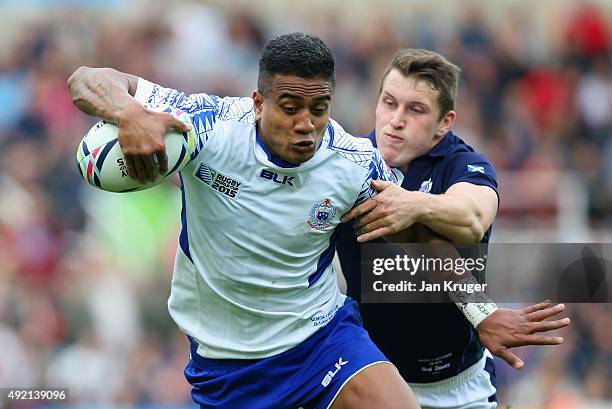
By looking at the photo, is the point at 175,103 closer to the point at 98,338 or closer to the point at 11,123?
the point at 98,338

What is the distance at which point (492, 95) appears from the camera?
575 inches

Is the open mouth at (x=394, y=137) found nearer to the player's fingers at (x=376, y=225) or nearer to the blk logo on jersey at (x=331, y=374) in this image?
the player's fingers at (x=376, y=225)

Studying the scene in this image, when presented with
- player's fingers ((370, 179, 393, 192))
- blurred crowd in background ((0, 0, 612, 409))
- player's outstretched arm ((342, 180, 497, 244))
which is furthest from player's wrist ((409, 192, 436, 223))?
blurred crowd in background ((0, 0, 612, 409))

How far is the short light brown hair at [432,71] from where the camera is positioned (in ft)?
23.0

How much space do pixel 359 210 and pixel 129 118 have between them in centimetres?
137

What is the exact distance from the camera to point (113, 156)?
5281 millimetres

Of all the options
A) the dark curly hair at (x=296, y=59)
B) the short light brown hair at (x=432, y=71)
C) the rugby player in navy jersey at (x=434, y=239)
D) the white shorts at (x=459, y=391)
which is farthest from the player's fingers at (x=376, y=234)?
the white shorts at (x=459, y=391)

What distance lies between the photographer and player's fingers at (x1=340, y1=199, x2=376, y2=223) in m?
5.90

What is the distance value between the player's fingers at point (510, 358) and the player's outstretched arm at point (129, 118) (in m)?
2.19

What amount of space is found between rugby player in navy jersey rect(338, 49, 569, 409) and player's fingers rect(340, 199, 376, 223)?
48 cm

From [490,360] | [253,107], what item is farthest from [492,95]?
[253,107]

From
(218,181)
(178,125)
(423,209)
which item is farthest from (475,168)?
(178,125)

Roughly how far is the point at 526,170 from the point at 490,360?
615cm

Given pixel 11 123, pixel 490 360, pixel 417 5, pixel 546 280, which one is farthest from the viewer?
pixel 417 5
